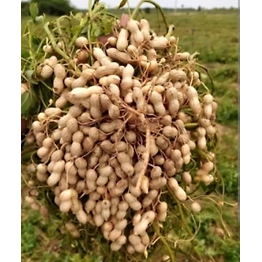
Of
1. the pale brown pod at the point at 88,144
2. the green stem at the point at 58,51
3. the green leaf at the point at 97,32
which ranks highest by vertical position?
the green leaf at the point at 97,32

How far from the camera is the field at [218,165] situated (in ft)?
5.04

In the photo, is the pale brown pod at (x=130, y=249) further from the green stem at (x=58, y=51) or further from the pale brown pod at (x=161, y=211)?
the green stem at (x=58, y=51)

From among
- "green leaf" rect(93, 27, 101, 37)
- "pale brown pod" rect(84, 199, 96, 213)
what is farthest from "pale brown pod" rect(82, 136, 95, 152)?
"green leaf" rect(93, 27, 101, 37)

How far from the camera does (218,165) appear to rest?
7.00 feet

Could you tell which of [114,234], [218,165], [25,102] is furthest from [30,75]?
[218,165]

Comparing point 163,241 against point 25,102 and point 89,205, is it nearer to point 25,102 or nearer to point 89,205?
point 89,205

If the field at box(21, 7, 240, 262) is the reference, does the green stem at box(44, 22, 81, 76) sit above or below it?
above

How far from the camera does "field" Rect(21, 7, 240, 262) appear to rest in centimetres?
154

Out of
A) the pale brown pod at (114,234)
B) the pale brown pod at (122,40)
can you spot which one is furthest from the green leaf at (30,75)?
the pale brown pod at (114,234)

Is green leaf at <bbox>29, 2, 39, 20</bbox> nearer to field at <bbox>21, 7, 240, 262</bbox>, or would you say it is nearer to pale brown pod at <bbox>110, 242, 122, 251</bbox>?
field at <bbox>21, 7, 240, 262</bbox>

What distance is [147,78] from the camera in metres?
0.77
